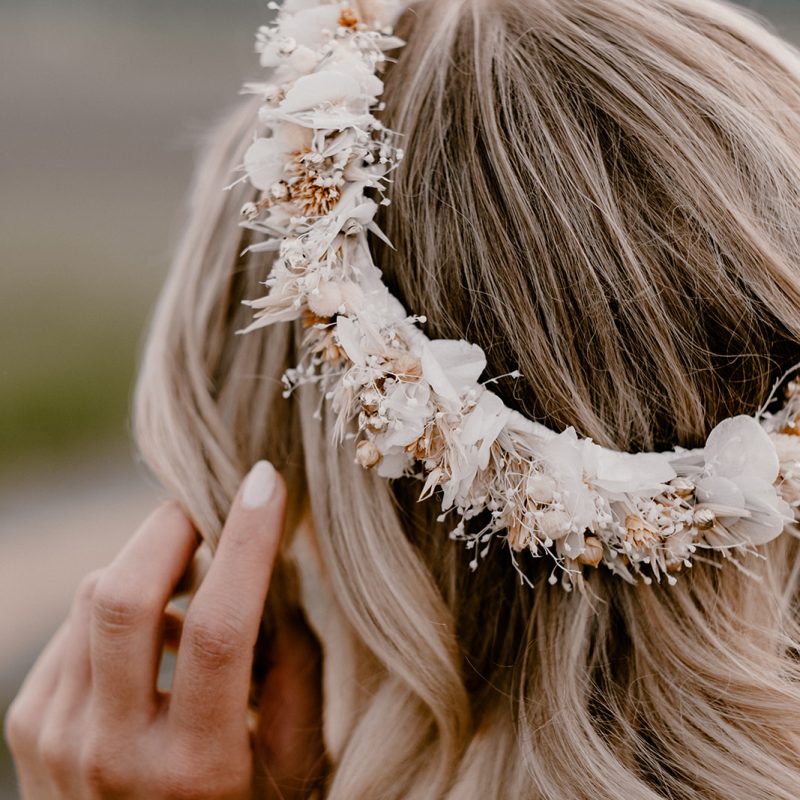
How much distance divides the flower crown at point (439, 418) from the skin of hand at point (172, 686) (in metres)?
0.28

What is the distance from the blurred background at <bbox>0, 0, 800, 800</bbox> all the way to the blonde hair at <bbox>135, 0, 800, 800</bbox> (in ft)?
7.60

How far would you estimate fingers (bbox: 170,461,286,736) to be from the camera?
1.10m

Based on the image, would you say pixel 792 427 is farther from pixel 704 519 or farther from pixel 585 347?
pixel 585 347

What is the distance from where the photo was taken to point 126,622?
112 centimetres

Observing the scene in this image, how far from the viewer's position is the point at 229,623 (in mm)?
1105

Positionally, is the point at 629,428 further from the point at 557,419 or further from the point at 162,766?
the point at 162,766

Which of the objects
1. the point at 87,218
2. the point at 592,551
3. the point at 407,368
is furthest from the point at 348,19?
the point at 87,218

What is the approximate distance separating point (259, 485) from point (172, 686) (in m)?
0.31

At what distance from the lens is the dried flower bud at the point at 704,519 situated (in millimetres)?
964

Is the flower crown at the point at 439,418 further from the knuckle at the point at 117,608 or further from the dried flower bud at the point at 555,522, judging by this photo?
the knuckle at the point at 117,608

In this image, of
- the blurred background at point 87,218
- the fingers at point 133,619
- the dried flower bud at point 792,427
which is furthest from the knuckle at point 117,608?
the blurred background at point 87,218

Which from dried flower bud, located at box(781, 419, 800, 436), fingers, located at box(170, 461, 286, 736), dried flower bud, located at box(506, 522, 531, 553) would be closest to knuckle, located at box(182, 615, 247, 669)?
fingers, located at box(170, 461, 286, 736)

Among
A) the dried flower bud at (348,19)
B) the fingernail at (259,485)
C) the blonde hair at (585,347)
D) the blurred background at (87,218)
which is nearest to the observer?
the blonde hair at (585,347)

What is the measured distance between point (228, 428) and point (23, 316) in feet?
10.6
